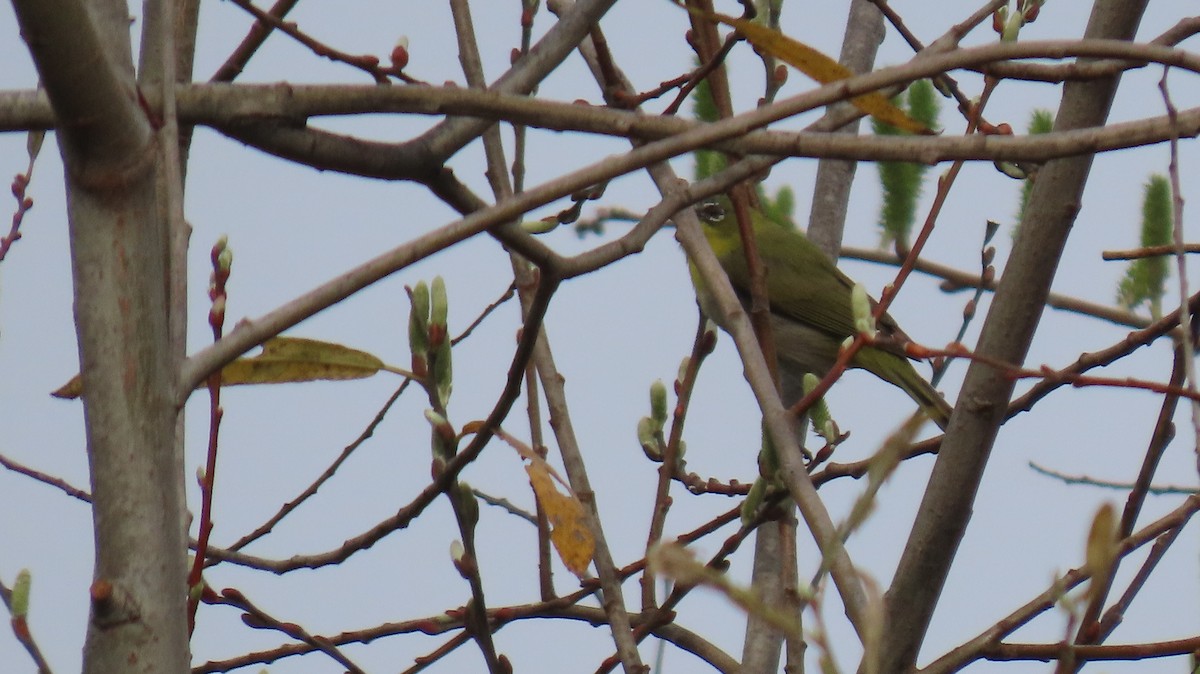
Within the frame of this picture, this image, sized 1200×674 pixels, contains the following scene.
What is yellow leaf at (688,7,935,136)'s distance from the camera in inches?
54.8

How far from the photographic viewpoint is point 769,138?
4.40 feet

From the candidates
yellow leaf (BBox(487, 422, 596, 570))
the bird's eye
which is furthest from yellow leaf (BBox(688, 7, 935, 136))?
the bird's eye

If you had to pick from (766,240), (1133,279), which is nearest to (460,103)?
(1133,279)

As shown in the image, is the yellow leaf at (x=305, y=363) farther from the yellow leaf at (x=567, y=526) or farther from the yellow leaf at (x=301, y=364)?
the yellow leaf at (x=567, y=526)

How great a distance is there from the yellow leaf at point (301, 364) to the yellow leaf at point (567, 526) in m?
0.26

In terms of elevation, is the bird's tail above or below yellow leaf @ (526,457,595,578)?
above

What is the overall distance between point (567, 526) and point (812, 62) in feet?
2.13

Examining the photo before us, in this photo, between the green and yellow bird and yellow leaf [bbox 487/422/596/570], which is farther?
the green and yellow bird

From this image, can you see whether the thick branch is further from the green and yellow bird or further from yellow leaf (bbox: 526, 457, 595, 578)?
the green and yellow bird

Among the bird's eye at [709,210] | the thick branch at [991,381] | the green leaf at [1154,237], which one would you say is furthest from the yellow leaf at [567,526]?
the bird's eye at [709,210]

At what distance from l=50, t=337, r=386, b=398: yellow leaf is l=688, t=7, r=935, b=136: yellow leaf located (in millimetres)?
599

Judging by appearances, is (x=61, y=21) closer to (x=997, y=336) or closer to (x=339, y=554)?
(x=339, y=554)

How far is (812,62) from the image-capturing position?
1411mm

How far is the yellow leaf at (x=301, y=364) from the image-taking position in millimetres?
1689
